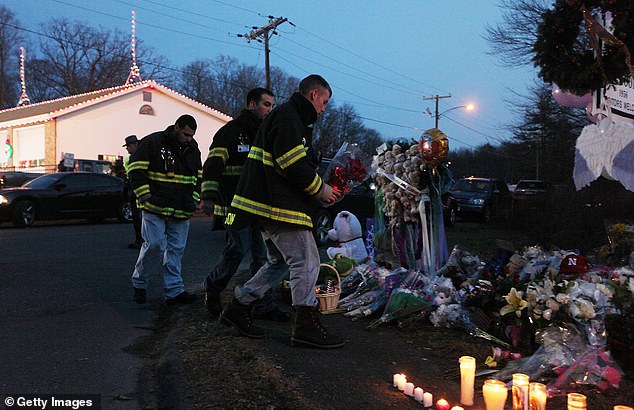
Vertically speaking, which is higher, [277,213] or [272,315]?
[277,213]

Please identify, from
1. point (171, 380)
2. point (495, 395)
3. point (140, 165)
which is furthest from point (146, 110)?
point (495, 395)

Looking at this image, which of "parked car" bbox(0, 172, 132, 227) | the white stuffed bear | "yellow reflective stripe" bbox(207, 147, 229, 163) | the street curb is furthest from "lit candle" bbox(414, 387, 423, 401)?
"parked car" bbox(0, 172, 132, 227)

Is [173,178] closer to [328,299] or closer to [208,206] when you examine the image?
[208,206]

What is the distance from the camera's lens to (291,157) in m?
4.03

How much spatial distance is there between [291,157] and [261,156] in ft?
1.18

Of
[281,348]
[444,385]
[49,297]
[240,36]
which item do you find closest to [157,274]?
[49,297]

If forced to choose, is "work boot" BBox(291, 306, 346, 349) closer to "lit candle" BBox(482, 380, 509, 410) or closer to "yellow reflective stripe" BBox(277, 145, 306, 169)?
"yellow reflective stripe" BBox(277, 145, 306, 169)

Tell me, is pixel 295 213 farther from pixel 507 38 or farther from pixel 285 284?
pixel 507 38

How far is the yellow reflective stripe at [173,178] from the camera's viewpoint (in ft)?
19.4

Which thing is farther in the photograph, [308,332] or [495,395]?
[308,332]

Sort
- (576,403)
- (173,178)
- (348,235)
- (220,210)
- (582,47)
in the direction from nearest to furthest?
(576,403) < (220,210) < (173,178) < (582,47) < (348,235)

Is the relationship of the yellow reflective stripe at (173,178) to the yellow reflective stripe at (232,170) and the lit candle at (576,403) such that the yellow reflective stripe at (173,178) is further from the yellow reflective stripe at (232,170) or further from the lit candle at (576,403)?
the lit candle at (576,403)

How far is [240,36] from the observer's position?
1340 inches

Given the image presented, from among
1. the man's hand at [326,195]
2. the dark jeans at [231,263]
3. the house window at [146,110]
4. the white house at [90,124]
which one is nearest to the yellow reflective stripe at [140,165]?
the dark jeans at [231,263]
